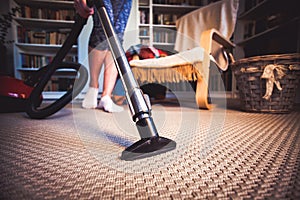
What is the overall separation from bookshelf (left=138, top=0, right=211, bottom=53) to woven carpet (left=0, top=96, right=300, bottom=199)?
6.26 ft

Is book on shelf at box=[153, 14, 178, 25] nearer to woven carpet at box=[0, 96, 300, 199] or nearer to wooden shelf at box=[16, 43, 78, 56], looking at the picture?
wooden shelf at box=[16, 43, 78, 56]

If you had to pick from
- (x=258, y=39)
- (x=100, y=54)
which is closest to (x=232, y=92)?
(x=258, y=39)

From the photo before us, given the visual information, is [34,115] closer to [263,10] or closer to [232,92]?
[232,92]

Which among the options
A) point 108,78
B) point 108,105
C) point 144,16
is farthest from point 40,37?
point 108,105

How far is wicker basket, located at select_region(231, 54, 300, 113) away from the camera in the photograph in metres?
0.86

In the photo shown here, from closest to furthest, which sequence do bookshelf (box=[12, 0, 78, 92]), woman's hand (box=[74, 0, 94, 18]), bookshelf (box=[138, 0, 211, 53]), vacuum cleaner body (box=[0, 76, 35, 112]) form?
woman's hand (box=[74, 0, 94, 18]) → vacuum cleaner body (box=[0, 76, 35, 112]) → bookshelf (box=[12, 0, 78, 92]) → bookshelf (box=[138, 0, 211, 53])

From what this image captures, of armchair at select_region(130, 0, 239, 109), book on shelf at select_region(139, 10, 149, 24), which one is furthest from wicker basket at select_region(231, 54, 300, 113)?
book on shelf at select_region(139, 10, 149, 24)

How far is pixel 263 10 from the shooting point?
1.85 metres

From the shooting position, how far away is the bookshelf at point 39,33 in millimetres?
1978

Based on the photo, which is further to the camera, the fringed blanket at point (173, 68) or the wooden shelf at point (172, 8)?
the wooden shelf at point (172, 8)

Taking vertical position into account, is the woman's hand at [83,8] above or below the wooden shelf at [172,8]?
below

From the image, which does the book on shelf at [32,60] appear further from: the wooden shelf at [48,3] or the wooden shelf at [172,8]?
the wooden shelf at [172,8]

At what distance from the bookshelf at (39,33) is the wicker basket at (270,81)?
72.7 inches

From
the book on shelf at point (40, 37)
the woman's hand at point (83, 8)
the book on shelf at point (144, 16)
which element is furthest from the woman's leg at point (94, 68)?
the book on shelf at point (144, 16)
